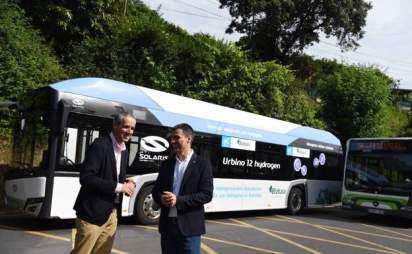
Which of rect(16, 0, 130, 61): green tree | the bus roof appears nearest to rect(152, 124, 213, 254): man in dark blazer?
the bus roof

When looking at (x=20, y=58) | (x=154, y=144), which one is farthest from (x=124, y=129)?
(x=20, y=58)

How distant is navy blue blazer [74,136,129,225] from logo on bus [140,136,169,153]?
6.69 m

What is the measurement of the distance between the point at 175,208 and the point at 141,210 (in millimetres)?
7001

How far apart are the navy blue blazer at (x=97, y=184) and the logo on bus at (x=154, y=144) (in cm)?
669

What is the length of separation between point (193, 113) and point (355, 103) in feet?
53.1

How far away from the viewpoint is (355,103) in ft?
90.4

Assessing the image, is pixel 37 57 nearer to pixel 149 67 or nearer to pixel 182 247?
pixel 149 67

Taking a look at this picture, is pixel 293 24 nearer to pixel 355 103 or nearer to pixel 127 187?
pixel 355 103

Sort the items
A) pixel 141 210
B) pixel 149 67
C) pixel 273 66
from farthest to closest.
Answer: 1. pixel 273 66
2. pixel 149 67
3. pixel 141 210

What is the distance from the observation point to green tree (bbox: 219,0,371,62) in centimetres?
4159

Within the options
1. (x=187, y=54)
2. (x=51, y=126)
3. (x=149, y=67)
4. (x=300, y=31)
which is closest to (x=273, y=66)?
(x=187, y=54)

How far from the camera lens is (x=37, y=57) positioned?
730 inches

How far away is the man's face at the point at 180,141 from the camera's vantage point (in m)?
4.93

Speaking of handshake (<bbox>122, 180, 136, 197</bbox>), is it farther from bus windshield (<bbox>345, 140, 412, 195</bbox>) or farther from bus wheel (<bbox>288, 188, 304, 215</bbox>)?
bus windshield (<bbox>345, 140, 412, 195</bbox>)
